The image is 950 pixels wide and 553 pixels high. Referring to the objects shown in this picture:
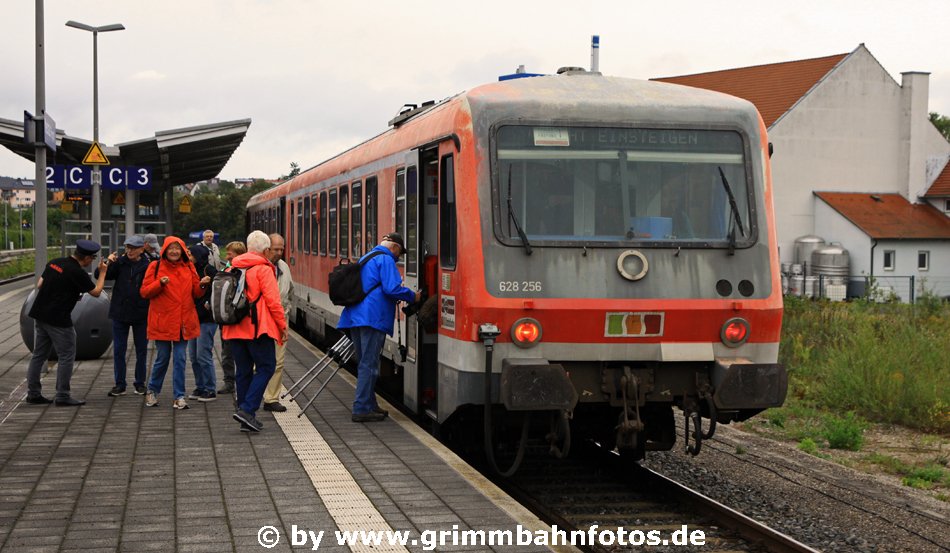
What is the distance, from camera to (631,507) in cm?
852

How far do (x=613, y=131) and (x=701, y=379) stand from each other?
1.92 metres

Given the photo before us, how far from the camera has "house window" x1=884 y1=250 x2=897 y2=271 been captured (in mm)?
47737

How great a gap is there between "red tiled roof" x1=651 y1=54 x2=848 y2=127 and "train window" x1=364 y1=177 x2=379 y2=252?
38453 millimetres

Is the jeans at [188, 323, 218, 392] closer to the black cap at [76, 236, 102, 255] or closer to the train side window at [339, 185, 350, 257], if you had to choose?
the black cap at [76, 236, 102, 255]

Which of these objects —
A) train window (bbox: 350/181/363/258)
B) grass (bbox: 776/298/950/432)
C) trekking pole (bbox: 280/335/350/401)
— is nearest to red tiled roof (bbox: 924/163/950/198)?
grass (bbox: 776/298/950/432)

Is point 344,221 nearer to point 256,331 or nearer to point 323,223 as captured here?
point 323,223

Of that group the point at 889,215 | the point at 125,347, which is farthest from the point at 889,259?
the point at 125,347

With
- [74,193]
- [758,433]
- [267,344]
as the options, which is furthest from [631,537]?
[74,193]

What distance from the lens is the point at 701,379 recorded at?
8.45 metres

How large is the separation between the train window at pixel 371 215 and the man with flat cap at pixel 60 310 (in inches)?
108

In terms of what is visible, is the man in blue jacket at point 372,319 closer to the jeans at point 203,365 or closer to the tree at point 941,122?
the jeans at point 203,365

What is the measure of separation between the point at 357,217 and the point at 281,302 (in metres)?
2.51

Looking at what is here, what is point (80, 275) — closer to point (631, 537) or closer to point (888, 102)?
point (631, 537)

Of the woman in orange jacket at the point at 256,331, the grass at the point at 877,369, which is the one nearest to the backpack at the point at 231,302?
the woman in orange jacket at the point at 256,331
